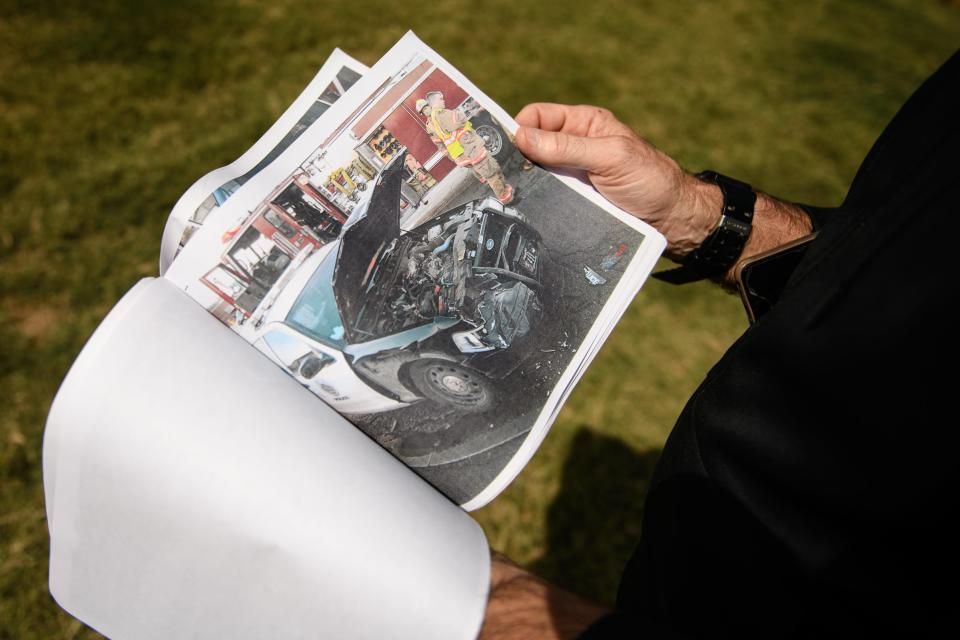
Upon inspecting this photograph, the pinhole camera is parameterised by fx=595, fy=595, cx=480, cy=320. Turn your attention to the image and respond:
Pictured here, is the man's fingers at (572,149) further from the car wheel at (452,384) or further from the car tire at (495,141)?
the car wheel at (452,384)

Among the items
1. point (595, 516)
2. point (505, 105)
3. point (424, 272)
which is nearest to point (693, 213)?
point (424, 272)

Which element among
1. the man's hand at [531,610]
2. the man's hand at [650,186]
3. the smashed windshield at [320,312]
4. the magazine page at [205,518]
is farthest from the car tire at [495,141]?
the man's hand at [531,610]

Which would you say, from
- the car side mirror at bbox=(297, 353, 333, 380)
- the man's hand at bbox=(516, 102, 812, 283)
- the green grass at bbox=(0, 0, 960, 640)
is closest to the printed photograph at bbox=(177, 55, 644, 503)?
the car side mirror at bbox=(297, 353, 333, 380)

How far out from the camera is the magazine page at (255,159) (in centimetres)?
88

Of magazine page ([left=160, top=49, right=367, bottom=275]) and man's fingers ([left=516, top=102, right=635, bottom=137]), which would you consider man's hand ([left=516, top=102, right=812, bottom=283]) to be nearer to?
man's fingers ([left=516, top=102, right=635, bottom=137])

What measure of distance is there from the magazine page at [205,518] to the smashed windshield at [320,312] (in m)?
0.15

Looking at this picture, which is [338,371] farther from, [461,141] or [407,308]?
[461,141]

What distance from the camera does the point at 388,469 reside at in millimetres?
813

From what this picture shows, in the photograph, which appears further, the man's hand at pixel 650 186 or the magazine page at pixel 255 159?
the man's hand at pixel 650 186

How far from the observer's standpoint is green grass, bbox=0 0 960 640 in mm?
1699

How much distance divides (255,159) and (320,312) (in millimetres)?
282

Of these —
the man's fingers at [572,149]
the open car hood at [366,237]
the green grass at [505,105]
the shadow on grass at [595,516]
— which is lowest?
the shadow on grass at [595,516]

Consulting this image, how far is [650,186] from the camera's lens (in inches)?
44.6

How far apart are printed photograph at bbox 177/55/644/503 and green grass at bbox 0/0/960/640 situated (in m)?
0.86
